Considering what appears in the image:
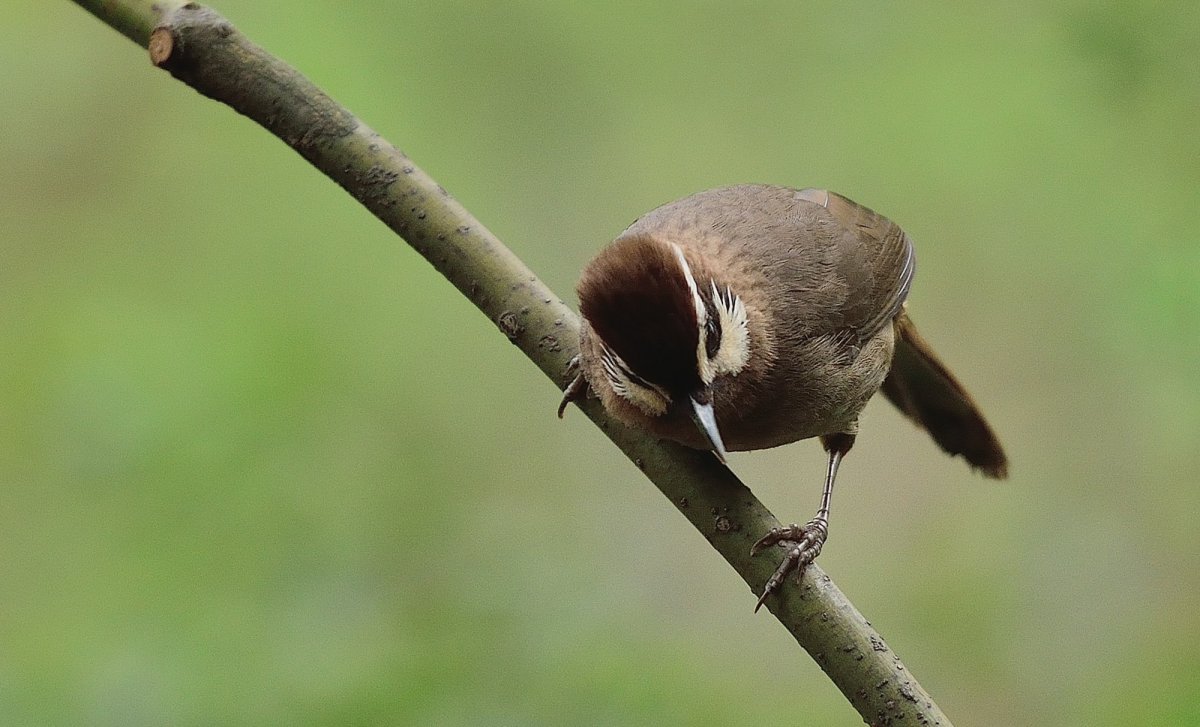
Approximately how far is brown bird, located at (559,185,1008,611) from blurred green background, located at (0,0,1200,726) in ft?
2.66

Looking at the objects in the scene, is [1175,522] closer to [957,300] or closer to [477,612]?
[957,300]

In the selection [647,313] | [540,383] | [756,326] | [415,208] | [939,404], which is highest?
[540,383]

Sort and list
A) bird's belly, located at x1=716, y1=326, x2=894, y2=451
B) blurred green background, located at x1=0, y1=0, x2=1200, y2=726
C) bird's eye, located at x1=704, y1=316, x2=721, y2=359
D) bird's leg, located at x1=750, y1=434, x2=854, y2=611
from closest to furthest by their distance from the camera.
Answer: bird's leg, located at x1=750, y1=434, x2=854, y2=611 < bird's eye, located at x1=704, y1=316, x2=721, y2=359 < bird's belly, located at x1=716, y1=326, x2=894, y2=451 < blurred green background, located at x1=0, y1=0, x2=1200, y2=726

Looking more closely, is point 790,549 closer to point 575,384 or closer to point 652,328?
→ point 652,328

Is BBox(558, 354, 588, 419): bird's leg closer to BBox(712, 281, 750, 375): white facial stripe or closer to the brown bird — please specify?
the brown bird

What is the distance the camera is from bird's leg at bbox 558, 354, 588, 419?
303 centimetres

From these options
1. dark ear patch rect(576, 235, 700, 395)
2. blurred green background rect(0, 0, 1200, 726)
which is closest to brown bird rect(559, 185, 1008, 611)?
dark ear patch rect(576, 235, 700, 395)

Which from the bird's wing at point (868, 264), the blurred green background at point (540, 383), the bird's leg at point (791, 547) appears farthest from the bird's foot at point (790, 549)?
the bird's wing at point (868, 264)

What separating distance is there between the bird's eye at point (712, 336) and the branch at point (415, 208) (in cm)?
25

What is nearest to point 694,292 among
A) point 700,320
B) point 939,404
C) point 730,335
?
point 700,320

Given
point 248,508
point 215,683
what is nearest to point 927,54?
point 248,508

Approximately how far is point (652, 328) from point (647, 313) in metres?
0.04

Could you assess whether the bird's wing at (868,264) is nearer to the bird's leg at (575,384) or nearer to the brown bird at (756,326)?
the brown bird at (756,326)

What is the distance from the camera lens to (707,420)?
2.77 metres
